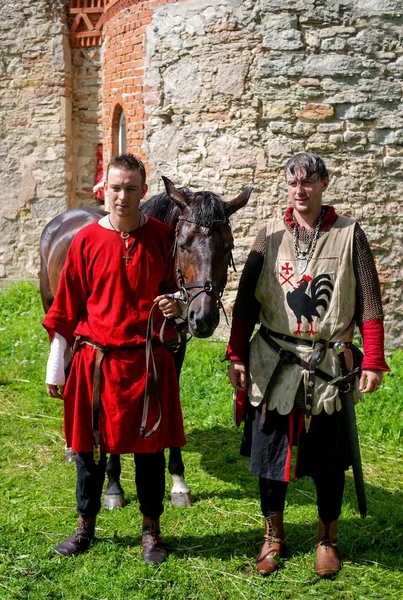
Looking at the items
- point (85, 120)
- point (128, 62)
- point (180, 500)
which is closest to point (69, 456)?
point (180, 500)

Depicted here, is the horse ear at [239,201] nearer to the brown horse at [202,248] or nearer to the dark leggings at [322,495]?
the brown horse at [202,248]

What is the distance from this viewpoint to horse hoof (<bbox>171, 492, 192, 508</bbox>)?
13.9 feet

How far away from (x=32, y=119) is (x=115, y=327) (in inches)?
276

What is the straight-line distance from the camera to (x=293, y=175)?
125 inches

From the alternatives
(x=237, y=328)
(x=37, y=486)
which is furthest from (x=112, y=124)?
(x=237, y=328)

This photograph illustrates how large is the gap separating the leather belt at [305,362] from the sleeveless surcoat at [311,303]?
18 mm

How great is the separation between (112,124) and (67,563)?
258 inches

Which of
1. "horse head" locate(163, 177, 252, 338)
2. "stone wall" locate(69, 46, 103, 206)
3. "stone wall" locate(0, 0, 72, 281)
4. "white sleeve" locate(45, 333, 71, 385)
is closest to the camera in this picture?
"horse head" locate(163, 177, 252, 338)

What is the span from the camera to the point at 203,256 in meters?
3.18

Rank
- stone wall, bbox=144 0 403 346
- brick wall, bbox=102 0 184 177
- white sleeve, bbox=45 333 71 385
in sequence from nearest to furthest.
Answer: white sleeve, bbox=45 333 71 385 < stone wall, bbox=144 0 403 346 < brick wall, bbox=102 0 184 177

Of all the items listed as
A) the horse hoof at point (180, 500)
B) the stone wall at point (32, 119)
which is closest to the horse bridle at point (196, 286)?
the horse hoof at point (180, 500)

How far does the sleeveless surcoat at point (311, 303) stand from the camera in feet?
10.5

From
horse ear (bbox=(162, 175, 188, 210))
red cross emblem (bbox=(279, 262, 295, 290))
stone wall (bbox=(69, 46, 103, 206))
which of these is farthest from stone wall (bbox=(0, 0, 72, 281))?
red cross emblem (bbox=(279, 262, 295, 290))

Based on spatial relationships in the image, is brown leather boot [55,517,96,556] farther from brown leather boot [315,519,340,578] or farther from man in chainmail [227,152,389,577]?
brown leather boot [315,519,340,578]
